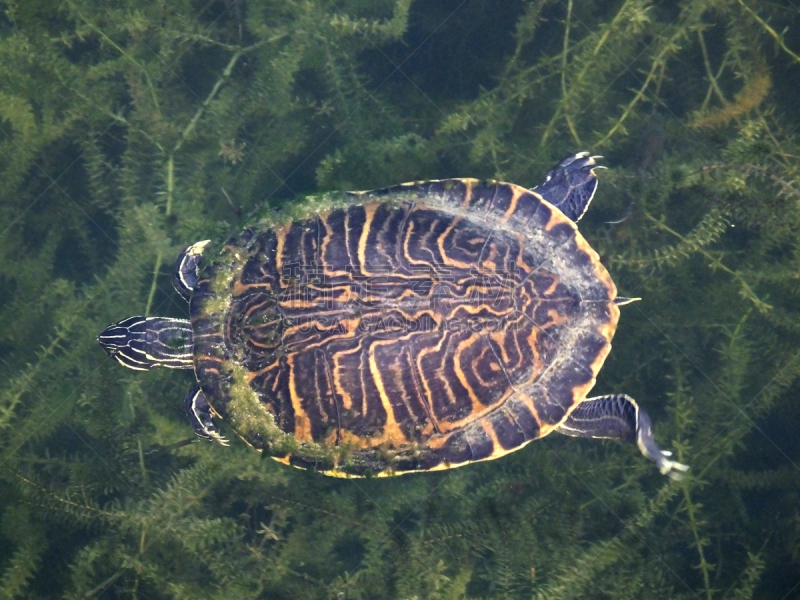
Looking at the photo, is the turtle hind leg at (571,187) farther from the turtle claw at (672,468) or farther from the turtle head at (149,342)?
the turtle head at (149,342)

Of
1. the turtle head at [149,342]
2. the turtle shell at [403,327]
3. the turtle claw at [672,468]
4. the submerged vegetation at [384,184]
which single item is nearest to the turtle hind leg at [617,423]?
the turtle claw at [672,468]

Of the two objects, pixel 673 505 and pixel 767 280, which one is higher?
pixel 767 280

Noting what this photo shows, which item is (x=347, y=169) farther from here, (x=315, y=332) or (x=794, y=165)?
(x=794, y=165)

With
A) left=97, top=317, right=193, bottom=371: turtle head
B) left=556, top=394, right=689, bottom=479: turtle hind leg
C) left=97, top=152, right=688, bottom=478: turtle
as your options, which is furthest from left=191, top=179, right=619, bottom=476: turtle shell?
left=97, top=317, right=193, bottom=371: turtle head

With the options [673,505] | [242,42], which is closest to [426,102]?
[242,42]

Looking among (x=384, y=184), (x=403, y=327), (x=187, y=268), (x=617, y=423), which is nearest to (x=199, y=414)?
(x=187, y=268)

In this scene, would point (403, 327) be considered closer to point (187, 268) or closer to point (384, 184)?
Result: point (384, 184)

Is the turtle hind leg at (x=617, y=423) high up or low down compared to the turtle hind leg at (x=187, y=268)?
down
